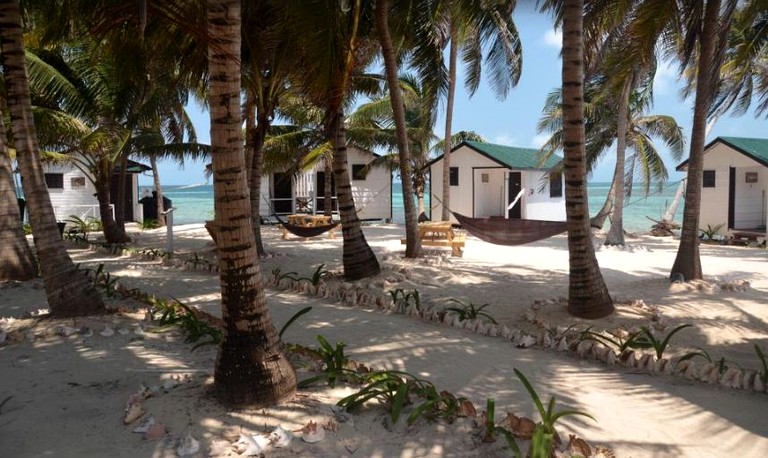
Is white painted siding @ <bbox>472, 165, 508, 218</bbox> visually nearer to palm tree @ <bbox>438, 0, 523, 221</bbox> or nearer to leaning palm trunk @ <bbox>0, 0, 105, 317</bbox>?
palm tree @ <bbox>438, 0, 523, 221</bbox>

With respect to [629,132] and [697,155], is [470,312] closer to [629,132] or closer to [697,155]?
[697,155]

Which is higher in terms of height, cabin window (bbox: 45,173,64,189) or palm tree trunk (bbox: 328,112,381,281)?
cabin window (bbox: 45,173,64,189)

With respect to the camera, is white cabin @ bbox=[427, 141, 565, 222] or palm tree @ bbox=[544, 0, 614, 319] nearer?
Result: palm tree @ bbox=[544, 0, 614, 319]

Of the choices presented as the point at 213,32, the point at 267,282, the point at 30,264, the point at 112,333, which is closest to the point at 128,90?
the point at 30,264

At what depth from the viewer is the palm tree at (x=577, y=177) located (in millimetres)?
6344

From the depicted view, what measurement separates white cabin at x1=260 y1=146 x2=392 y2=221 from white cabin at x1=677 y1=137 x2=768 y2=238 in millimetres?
10802

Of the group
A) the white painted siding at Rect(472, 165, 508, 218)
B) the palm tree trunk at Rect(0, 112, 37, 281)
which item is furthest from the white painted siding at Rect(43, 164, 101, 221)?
the white painted siding at Rect(472, 165, 508, 218)

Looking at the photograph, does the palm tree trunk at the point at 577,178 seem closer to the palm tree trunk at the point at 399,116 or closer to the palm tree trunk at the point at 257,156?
the palm tree trunk at the point at 399,116

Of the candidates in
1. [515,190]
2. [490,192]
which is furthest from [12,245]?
[490,192]

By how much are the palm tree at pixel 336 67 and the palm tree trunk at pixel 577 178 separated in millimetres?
2570

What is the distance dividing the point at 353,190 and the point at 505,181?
599cm

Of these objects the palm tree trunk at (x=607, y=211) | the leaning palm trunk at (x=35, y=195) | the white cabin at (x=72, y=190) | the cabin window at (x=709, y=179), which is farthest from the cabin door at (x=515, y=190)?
the leaning palm trunk at (x=35, y=195)

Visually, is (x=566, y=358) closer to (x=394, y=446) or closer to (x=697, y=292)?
(x=394, y=446)

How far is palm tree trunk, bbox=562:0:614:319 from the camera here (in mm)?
6344
